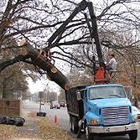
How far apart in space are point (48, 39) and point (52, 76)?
2.27 meters

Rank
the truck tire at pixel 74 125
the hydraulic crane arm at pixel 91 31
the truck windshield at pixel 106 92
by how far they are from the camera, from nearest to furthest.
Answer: the truck windshield at pixel 106 92
the hydraulic crane arm at pixel 91 31
the truck tire at pixel 74 125

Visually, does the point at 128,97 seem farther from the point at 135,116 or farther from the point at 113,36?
the point at 113,36

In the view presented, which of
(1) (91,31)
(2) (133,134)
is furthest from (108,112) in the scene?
(1) (91,31)

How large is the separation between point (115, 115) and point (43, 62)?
613cm

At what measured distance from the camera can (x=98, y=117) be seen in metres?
15.9

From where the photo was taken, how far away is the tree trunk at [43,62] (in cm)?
2036

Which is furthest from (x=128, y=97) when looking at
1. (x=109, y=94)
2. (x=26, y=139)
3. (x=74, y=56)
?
(x=74, y=56)

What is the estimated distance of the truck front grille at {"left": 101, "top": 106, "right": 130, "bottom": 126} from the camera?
15828mm

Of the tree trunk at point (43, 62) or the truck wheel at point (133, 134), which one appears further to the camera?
the tree trunk at point (43, 62)

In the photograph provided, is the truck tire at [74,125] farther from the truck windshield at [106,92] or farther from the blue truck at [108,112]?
the truck windshield at [106,92]

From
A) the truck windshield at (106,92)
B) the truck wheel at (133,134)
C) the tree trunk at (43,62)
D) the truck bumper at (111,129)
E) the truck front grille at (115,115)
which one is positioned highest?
the tree trunk at (43,62)

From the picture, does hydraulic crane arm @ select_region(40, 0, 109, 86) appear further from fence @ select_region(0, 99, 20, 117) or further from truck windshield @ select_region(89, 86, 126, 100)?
fence @ select_region(0, 99, 20, 117)

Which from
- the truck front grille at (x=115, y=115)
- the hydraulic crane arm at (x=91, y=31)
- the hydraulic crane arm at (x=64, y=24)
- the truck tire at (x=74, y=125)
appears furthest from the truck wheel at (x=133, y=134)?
the hydraulic crane arm at (x=64, y=24)

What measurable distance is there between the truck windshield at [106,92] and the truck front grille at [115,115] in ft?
3.78
